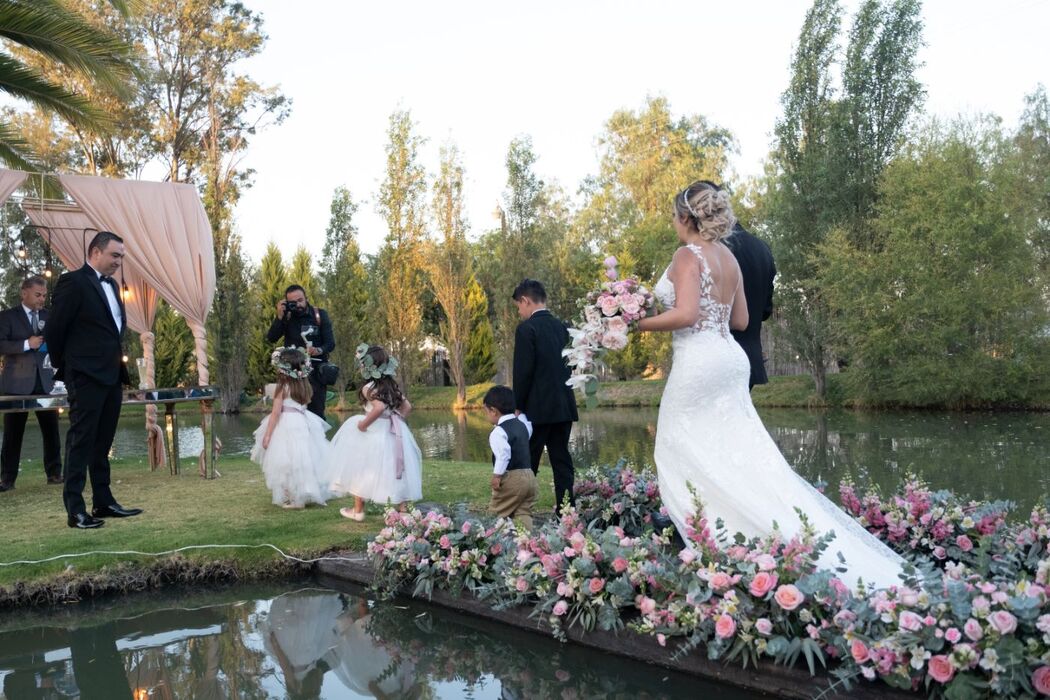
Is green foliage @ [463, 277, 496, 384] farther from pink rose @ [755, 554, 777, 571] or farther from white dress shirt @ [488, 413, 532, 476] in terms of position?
pink rose @ [755, 554, 777, 571]

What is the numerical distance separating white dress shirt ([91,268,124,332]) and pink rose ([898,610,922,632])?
674 cm

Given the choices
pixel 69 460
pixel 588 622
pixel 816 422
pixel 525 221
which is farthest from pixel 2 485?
pixel 525 221

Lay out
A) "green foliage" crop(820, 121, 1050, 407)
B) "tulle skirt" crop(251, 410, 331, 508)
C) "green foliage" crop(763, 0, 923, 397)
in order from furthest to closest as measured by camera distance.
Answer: "green foliage" crop(763, 0, 923, 397) → "green foliage" crop(820, 121, 1050, 407) → "tulle skirt" crop(251, 410, 331, 508)

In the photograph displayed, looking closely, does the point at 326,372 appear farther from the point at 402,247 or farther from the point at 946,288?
the point at 402,247

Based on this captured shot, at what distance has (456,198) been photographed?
125 feet

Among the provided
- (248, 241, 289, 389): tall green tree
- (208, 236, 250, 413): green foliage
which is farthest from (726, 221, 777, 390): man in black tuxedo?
(248, 241, 289, 389): tall green tree

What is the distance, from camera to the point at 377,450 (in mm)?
7488

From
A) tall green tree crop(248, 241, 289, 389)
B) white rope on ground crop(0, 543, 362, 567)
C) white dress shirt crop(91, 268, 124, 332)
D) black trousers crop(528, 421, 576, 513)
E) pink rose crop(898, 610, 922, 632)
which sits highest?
tall green tree crop(248, 241, 289, 389)

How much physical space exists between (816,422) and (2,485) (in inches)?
744

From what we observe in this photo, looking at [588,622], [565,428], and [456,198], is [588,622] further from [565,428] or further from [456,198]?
[456,198]

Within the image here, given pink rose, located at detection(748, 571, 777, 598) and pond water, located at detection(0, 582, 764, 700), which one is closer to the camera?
pink rose, located at detection(748, 571, 777, 598)

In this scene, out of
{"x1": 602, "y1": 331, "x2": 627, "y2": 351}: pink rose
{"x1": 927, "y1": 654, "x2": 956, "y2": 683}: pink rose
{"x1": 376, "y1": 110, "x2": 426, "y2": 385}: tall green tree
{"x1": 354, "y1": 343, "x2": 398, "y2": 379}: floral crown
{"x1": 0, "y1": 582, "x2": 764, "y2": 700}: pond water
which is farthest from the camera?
{"x1": 376, "y1": 110, "x2": 426, "y2": 385}: tall green tree

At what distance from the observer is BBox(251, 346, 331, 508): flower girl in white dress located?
319 inches

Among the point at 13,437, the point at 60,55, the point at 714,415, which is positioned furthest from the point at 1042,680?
the point at 60,55
